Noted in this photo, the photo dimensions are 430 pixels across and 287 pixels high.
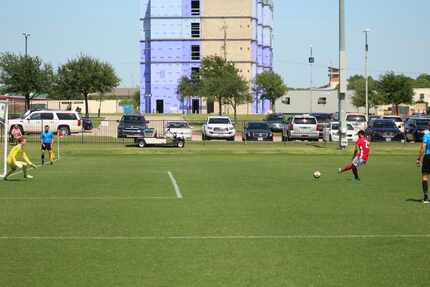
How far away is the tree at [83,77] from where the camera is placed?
79312 millimetres

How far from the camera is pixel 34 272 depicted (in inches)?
378

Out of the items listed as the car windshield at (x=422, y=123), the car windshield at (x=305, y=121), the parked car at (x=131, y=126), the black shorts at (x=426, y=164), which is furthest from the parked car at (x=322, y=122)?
the black shorts at (x=426, y=164)

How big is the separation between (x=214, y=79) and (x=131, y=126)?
27.7 m

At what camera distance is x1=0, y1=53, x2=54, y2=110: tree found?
73.1 meters

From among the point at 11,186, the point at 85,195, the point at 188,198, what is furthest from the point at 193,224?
the point at 11,186

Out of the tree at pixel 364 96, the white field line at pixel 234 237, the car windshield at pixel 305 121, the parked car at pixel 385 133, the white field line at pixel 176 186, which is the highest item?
the tree at pixel 364 96

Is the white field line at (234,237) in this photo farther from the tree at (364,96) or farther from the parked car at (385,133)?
the tree at (364,96)

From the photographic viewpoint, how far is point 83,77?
7956 centimetres

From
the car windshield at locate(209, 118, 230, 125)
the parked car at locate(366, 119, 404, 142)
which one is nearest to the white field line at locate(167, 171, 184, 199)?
the car windshield at locate(209, 118, 230, 125)

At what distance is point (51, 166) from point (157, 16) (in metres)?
85.5

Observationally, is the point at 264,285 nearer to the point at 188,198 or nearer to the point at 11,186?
the point at 188,198

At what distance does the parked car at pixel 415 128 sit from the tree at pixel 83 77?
121 feet

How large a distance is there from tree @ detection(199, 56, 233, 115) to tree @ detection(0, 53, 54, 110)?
16.6m

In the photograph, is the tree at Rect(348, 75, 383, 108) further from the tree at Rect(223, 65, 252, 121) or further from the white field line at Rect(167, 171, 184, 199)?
the white field line at Rect(167, 171, 184, 199)
